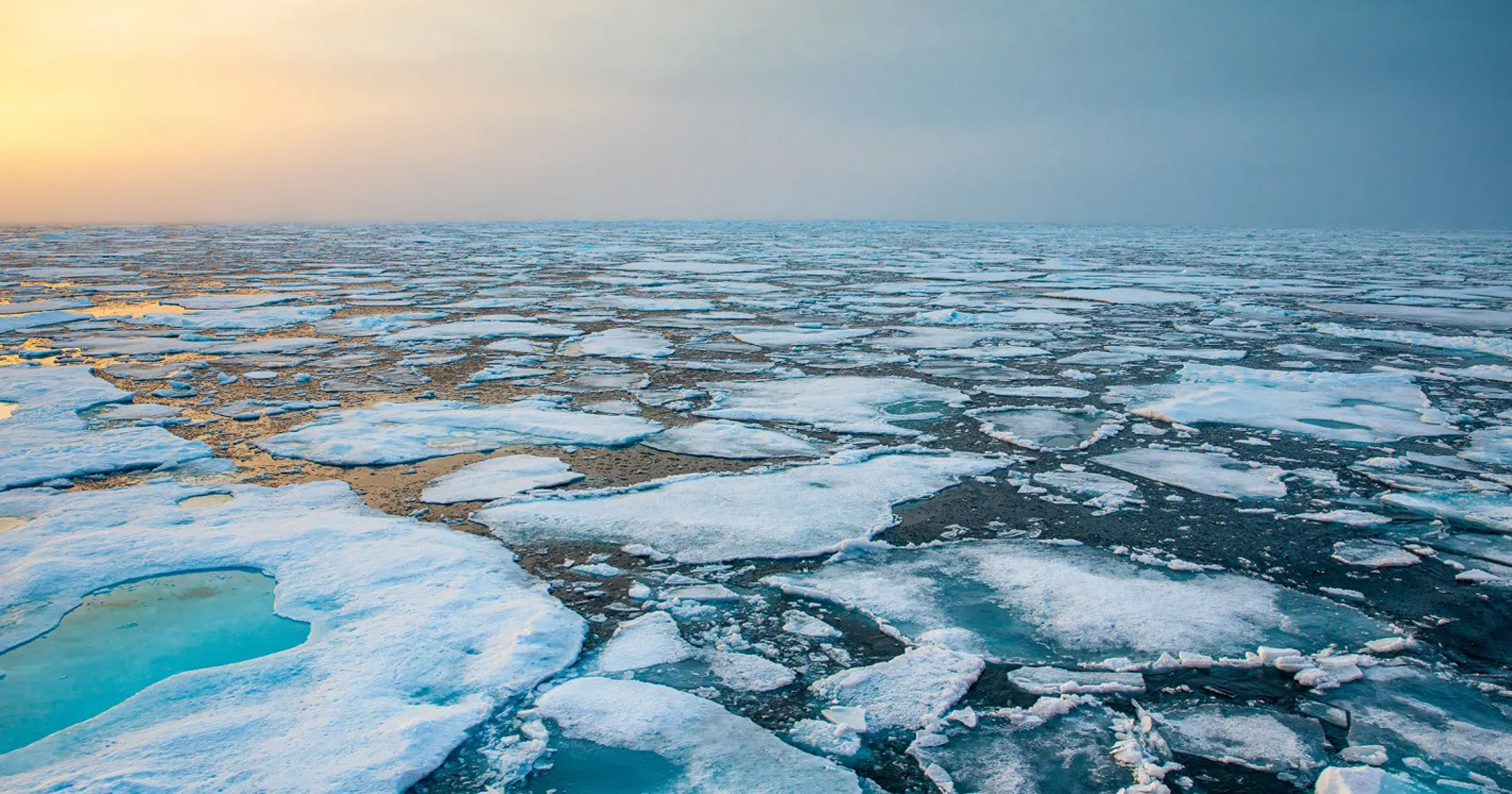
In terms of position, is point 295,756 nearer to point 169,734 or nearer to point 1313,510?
point 169,734

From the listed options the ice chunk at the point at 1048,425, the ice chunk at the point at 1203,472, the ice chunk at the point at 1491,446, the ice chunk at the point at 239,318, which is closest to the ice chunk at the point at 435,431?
the ice chunk at the point at 1048,425

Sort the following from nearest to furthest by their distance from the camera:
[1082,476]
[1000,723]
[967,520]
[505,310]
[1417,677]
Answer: [1000,723]
[1417,677]
[967,520]
[1082,476]
[505,310]

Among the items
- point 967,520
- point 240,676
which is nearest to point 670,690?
point 240,676

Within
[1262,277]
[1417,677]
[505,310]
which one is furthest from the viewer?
[1262,277]

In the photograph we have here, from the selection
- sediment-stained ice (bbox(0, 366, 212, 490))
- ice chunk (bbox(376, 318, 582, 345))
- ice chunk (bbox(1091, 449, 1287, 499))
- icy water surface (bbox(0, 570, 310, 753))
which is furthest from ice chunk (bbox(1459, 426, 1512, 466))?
ice chunk (bbox(376, 318, 582, 345))

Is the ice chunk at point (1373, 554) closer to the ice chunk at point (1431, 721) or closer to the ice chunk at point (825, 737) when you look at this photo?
the ice chunk at point (1431, 721)

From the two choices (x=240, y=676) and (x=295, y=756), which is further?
(x=240, y=676)

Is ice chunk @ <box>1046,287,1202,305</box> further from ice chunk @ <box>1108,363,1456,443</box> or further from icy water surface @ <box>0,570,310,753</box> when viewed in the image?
icy water surface @ <box>0,570,310,753</box>
